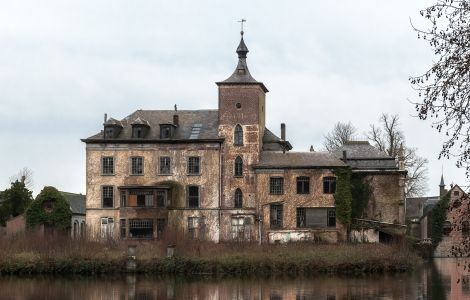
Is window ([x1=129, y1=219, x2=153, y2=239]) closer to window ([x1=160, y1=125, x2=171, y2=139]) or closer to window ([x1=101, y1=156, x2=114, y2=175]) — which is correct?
window ([x1=101, y1=156, x2=114, y2=175])

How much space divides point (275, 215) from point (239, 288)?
65.0 ft

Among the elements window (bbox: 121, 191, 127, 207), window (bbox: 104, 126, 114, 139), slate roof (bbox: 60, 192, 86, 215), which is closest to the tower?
window (bbox: 121, 191, 127, 207)

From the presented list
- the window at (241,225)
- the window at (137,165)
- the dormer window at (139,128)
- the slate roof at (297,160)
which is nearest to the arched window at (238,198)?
the window at (241,225)

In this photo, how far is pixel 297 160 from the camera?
170 ft

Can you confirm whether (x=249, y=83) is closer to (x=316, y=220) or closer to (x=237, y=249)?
(x=316, y=220)

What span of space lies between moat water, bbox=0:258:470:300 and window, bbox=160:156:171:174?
51.9 feet

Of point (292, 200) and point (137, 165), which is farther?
point (137, 165)

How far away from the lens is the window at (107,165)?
2095 inches

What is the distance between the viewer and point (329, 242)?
49375 mm

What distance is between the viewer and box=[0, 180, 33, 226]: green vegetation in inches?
2424

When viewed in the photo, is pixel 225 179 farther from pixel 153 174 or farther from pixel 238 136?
pixel 153 174

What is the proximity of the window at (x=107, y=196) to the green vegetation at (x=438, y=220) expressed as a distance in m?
28.8

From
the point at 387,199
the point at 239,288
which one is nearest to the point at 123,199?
the point at 387,199

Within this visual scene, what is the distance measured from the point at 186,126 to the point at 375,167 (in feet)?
44.7
